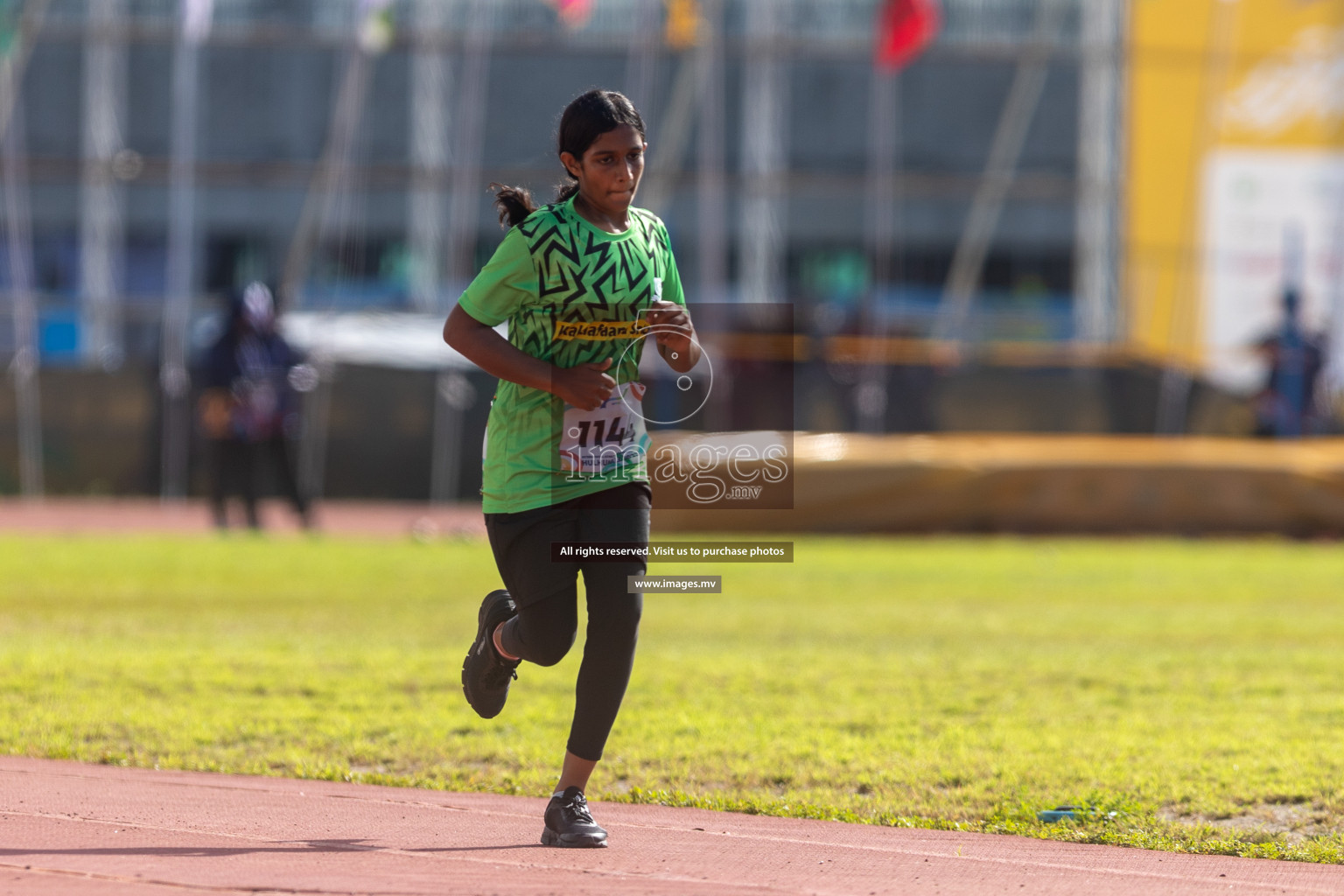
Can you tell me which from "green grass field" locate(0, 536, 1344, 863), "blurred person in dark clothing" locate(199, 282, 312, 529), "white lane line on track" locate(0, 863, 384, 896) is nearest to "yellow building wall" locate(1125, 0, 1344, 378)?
"blurred person in dark clothing" locate(199, 282, 312, 529)

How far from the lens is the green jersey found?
5062 mm

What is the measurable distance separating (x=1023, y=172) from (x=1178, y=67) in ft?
12.7

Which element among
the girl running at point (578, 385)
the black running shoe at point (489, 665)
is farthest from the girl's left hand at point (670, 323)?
the black running shoe at point (489, 665)

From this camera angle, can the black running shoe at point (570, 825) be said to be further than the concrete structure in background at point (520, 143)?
No

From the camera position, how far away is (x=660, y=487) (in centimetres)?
710

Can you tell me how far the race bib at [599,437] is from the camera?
16.8 feet

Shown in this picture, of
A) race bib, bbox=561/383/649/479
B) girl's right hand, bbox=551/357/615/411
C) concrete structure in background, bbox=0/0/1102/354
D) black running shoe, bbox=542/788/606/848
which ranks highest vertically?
concrete structure in background, bbox=0/0/1102/354

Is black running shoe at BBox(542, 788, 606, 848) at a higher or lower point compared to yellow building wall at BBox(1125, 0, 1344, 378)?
lower

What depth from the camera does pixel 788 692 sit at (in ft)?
27.4

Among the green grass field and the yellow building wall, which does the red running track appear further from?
the yellow building wall

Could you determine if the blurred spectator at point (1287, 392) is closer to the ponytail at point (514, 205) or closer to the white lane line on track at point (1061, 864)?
the white lane line on track at point (1061, 864)

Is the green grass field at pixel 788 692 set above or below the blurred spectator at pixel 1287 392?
below

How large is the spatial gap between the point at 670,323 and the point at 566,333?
28cm

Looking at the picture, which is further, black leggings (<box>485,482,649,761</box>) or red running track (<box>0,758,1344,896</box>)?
black leggings (<box>485,482,649,761</box>)
